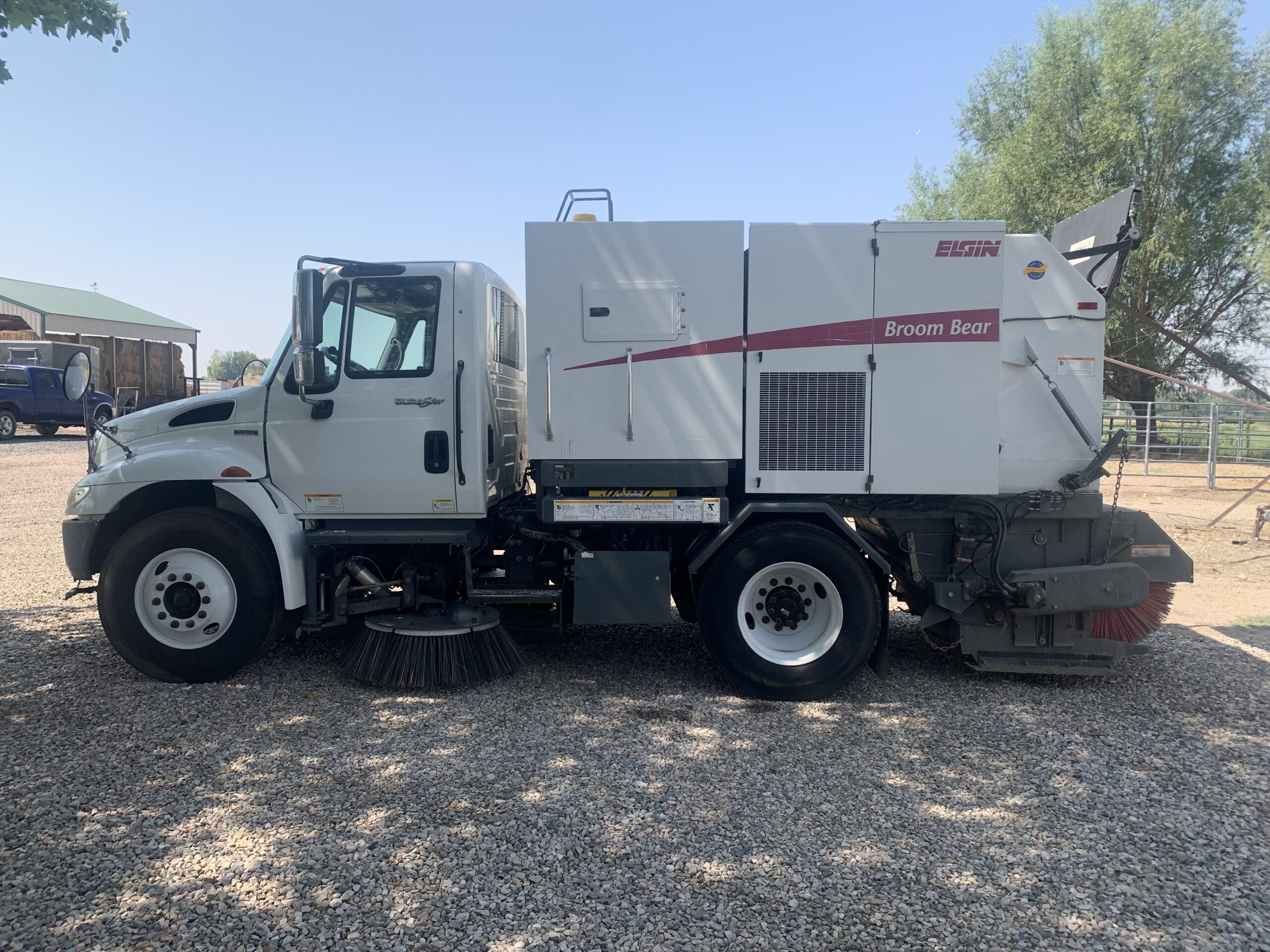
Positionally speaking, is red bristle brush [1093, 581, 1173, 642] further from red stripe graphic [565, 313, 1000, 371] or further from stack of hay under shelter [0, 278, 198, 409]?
stack of hay under shelter [0, 278, 198, 409]

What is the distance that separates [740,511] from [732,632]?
2.51 feet

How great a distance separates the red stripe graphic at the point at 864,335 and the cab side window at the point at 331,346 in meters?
1.59

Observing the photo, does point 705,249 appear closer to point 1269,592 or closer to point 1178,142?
point 1269,592

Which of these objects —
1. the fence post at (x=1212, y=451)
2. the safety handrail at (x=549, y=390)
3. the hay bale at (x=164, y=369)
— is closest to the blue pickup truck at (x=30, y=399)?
the hay bale at (x=164, y=369)

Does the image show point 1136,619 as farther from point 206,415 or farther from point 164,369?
A: point 164,369

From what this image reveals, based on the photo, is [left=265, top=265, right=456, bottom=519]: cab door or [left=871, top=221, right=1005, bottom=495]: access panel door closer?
[left=871, top=221, right=1005, bottom=495]: access panel door

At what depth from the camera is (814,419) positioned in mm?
4934

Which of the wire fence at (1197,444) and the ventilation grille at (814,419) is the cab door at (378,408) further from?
the wire fence at (1197,444)

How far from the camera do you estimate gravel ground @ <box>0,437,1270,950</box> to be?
112 inches

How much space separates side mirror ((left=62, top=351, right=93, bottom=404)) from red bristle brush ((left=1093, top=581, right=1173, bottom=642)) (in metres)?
6.64

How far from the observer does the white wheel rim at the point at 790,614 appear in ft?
16.6

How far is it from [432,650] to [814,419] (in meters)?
2.79

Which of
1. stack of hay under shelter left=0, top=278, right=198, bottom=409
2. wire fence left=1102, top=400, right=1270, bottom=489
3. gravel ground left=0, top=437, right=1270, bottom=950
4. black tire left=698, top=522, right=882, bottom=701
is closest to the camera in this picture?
gravel ground left=0, top=437, right=1270, bottom=950

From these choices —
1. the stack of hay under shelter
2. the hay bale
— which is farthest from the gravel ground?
the hay bale
